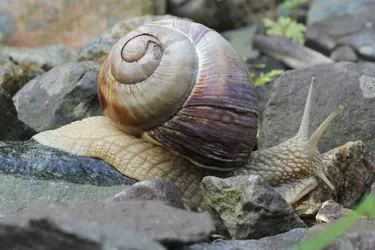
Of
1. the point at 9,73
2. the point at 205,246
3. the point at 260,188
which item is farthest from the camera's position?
the point at 9,73

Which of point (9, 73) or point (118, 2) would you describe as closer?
point (9, 73)

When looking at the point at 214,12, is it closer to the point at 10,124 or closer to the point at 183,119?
the point at 10,124

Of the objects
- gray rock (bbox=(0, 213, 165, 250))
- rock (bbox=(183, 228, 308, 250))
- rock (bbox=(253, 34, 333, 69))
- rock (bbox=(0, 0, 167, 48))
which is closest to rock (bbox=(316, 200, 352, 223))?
rock (bbox=(183, 228, 308, 250))

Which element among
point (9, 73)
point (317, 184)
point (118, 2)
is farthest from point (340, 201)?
point (118, 2)

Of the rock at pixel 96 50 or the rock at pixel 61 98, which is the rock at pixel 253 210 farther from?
the rock at pixel 96 50

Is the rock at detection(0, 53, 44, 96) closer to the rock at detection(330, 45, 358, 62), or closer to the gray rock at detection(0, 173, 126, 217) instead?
the gray rock at detection(0, 173, 126, 217)

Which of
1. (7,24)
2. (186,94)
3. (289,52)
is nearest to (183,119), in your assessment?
(186,94)

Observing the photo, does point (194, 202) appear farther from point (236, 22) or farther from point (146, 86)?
point (236, 22)
